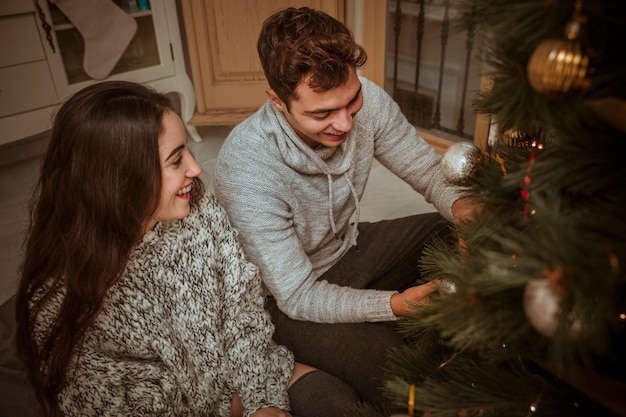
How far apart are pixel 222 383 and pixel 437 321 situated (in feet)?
2.34

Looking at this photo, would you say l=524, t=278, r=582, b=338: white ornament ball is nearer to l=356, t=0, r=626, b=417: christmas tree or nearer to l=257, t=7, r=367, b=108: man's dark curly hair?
l=356, t=0, r=626, b=417: christmas tree

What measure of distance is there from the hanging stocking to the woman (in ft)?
5.60

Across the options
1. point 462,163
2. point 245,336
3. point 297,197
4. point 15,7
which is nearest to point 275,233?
point 297,197

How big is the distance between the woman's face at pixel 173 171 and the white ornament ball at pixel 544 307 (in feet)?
2.31

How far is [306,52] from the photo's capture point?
959mm

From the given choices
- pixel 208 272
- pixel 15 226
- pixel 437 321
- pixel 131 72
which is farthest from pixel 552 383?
pixel 131 72

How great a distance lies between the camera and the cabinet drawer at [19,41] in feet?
7.23

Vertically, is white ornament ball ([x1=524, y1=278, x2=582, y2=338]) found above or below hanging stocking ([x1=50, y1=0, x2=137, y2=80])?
above

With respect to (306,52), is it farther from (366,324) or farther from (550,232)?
(550,232)

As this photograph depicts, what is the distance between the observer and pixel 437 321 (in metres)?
0.50

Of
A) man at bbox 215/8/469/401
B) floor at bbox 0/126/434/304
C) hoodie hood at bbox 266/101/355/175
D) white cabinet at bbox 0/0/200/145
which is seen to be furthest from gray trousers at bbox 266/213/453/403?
white cabinet at bbox 0/0/200/145

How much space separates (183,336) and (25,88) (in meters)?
1.91

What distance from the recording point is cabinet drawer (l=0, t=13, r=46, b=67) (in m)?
2.20

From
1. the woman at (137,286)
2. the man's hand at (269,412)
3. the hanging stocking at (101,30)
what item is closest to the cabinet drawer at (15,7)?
the hanging stocking at (101,30)
